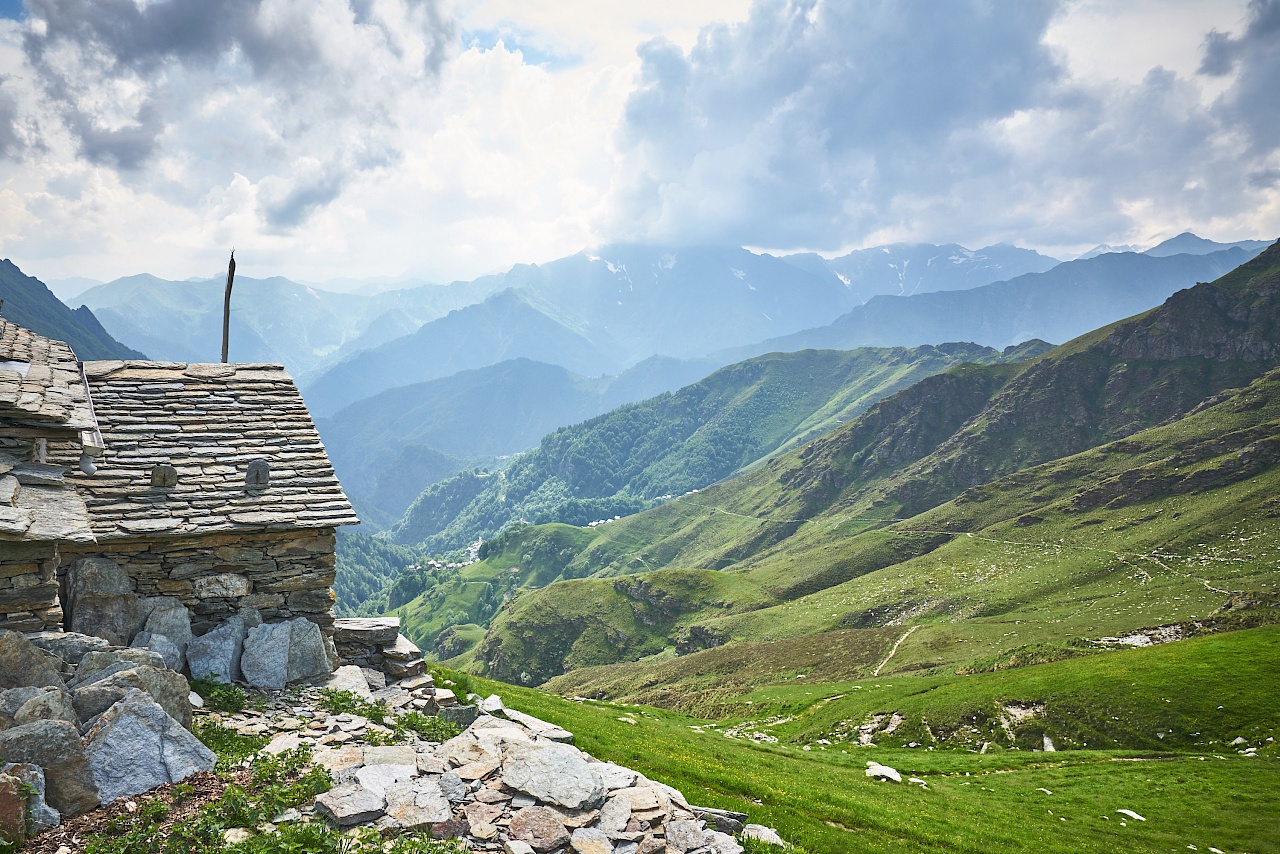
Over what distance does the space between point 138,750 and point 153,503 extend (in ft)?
25.1

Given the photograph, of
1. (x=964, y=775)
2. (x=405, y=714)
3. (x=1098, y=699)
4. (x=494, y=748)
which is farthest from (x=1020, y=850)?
(x=1098, y=699)

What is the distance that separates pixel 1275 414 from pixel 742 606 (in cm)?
13292

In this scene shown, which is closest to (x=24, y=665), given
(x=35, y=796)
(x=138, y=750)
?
(x=138, y=750)

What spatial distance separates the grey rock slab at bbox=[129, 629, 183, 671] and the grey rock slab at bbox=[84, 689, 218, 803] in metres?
3.96

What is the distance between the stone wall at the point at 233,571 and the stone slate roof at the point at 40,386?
2886 millimetres

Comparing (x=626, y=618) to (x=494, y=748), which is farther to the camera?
(x=626, y=618)

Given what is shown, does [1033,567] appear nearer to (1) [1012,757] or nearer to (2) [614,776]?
(1) [1012,757]

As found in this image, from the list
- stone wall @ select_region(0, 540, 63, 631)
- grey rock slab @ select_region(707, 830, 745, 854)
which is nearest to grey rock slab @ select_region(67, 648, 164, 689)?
stone wall @ select_region(0, 540, 63, 631)

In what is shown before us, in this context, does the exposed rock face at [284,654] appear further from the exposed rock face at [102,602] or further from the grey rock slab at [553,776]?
the grey rock slab at [553,776]

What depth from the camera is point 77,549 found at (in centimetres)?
1425

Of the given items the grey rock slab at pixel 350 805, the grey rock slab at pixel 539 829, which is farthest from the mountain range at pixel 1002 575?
the grey rock slab at pixel 350 805

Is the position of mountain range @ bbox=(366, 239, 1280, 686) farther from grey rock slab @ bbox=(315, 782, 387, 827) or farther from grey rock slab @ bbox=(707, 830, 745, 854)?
grey rock slab @ bbox=(315, 782, 387, 827)

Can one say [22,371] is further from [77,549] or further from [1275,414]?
[1275,414]

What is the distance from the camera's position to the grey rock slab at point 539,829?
1022 centimetres
